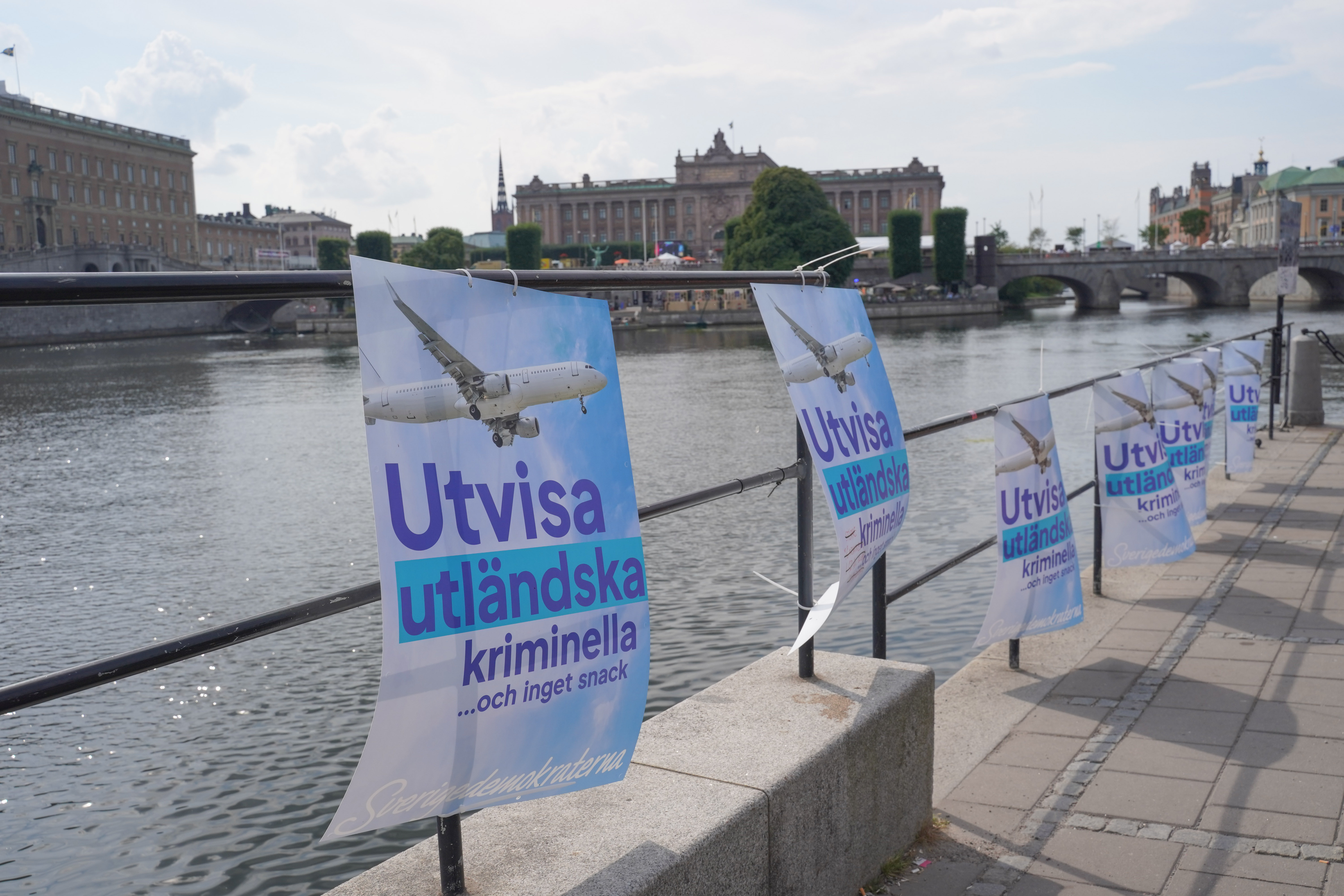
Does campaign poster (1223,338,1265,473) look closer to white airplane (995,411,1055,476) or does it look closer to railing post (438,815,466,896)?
white airplane (995,411,1055,476)

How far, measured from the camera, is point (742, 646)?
26.7 ft

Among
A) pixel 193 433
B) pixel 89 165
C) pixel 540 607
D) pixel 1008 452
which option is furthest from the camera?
pixel 89 165

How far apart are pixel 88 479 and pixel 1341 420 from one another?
1969 cm

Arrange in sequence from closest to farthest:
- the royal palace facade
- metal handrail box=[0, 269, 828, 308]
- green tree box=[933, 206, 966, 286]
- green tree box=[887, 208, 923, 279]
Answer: metal handrail box=[0, 269, 828, 308]
green tree box=[933, 206, 966, 286]
green tree box=[887, 208, 923, 279]
the royal palace facade

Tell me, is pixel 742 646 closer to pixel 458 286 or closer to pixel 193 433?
pixel 458 286

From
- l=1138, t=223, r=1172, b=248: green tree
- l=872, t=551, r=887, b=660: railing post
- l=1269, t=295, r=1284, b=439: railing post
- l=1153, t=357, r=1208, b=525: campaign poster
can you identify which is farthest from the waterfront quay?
l=1138, t=223, r=1172, b=248: green tree

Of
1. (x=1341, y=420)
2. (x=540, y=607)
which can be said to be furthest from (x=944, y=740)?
(x=1341, y=420)

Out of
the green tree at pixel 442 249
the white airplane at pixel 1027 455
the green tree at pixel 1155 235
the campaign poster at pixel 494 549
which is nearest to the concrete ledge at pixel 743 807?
the campaign poster at pixel 494 549

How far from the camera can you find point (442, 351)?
162 centimetres

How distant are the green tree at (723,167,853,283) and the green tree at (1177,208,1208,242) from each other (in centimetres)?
9511

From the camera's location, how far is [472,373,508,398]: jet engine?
5.45ft

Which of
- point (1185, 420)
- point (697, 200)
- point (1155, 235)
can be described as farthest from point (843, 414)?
point (1155, 235)

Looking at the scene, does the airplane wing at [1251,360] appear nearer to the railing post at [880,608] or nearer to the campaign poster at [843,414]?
the railing post at [880,608]

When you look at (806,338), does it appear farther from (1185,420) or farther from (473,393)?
(1185,420)
